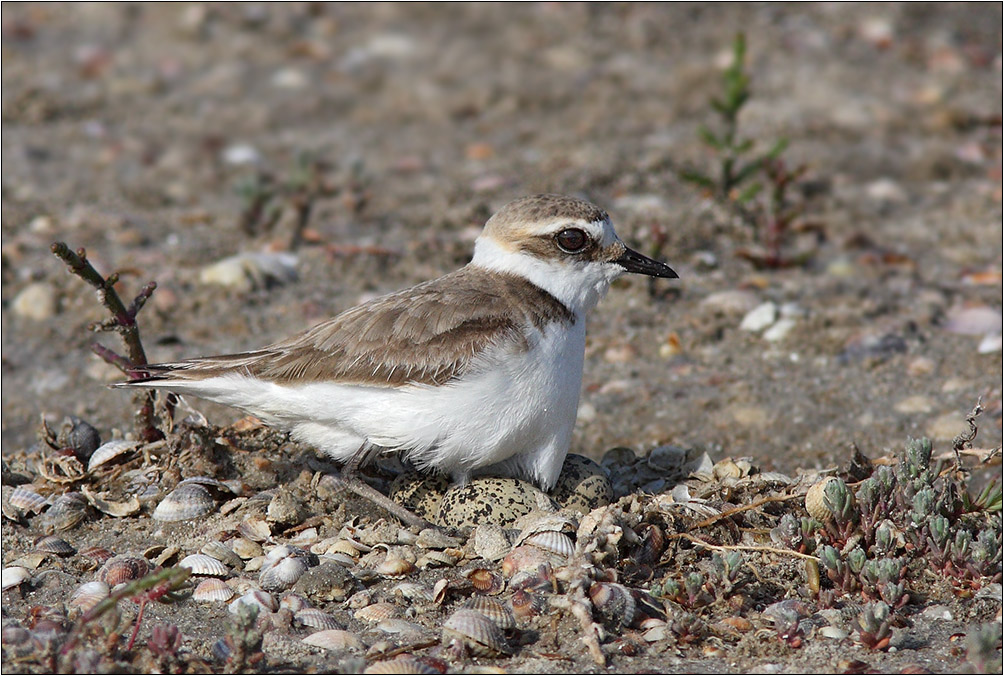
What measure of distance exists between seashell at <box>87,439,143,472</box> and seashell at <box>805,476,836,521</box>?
8.91ft

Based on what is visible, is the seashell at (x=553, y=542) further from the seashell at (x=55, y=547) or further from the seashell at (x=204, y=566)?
the seashell at (x=55, y=547)

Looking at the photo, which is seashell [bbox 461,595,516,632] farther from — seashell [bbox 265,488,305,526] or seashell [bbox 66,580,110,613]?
seashell [bbox 66,580,110,613]

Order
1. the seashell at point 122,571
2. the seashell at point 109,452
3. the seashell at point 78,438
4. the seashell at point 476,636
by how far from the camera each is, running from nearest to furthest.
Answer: the seashell at point 476,636 < the seashell at point 122,571 < the seashell at point 109,452 < the seashell at point 78,438

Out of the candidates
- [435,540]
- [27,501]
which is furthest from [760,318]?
[27,501]

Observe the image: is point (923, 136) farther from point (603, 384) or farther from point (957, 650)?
point (957, 650)

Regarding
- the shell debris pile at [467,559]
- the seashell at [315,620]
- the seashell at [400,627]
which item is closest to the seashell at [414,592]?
the shell debris pile at [467,559]

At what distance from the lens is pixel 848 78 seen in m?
9.61

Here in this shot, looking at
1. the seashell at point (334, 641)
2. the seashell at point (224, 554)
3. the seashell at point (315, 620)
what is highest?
the seashell at point (334, 641)

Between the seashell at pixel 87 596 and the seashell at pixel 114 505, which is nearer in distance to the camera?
the seashell at pixel 87 596

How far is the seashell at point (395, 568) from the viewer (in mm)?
3900

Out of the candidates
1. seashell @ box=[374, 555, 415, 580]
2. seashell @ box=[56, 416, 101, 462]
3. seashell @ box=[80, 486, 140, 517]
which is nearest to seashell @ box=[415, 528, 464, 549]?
seashell @ box=[374, 555, 415, 580]

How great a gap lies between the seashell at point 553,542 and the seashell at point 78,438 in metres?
2.06

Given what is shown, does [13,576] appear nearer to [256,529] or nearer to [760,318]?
[256,529]

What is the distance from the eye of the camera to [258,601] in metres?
3.71
